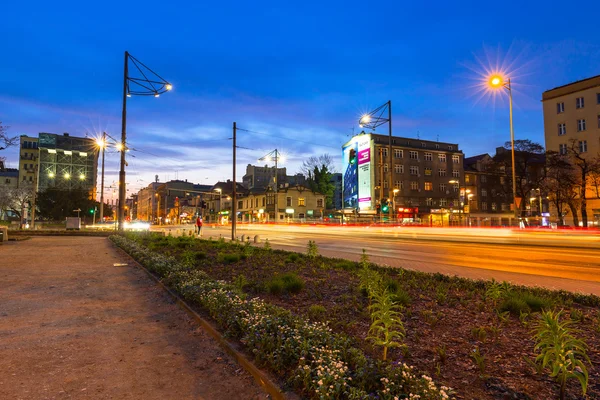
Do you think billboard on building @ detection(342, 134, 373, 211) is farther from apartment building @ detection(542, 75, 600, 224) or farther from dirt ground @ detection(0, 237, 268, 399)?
dirt ground @ detection(0, 237, 268, 399)

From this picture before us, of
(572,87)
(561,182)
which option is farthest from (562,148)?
(561,182)

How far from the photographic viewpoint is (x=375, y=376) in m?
3.07

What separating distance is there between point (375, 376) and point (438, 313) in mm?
2662

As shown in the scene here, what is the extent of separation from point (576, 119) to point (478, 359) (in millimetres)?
55384

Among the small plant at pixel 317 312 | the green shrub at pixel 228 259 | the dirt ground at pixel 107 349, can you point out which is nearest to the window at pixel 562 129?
the green shrub at pixel 228 259

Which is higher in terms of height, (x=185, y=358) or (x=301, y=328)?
(x=301, y=328)

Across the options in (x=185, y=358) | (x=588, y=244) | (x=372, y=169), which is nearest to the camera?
(x=185, y=358)

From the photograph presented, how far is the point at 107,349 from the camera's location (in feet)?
15.8

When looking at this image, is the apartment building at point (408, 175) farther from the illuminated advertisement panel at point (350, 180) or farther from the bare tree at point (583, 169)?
the bare tree at point (583, 169)

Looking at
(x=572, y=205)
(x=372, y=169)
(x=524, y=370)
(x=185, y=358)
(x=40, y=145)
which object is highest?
(x=40, y=145)

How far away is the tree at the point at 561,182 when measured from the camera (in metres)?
41.5

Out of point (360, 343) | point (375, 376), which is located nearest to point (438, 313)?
point (360, 343)

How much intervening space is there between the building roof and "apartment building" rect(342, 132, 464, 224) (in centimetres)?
1912

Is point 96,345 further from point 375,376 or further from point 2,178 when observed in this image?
point 2,178
